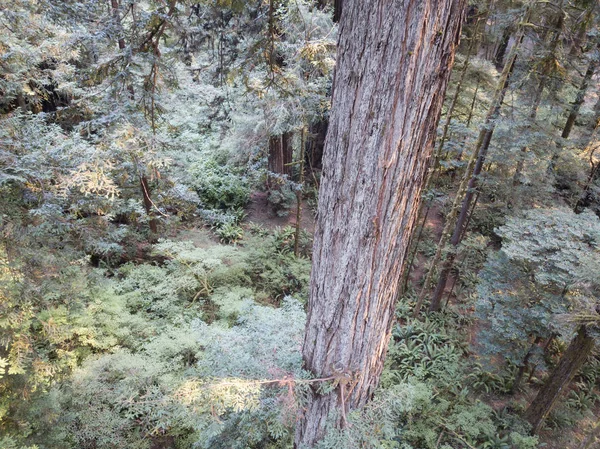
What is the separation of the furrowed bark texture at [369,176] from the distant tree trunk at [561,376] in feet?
15.1

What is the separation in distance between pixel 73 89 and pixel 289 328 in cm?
660

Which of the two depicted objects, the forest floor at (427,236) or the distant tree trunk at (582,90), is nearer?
the forest floor at (427,236)

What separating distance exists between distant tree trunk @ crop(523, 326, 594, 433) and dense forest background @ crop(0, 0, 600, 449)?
0.03 metres

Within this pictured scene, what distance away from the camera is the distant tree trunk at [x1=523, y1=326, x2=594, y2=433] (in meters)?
4.92

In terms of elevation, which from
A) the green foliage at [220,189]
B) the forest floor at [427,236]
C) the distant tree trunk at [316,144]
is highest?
the distant tree trunk at [316,144]

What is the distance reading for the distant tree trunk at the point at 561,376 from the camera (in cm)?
492

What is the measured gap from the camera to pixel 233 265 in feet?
25.0

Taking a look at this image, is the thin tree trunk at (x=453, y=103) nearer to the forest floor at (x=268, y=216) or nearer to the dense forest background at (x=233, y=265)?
the dense forest background at (x=233, y=265)

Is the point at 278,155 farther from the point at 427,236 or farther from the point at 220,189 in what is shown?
the point at 427,236

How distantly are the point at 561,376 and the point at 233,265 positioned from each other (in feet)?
21.1

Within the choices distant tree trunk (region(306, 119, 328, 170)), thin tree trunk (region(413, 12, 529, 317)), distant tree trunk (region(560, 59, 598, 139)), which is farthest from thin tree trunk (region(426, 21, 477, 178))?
distant tree trunk (region(306, 119, 328, 170))

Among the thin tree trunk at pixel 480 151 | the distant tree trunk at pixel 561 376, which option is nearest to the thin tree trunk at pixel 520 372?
the distant tree trunk at pixel 561 376

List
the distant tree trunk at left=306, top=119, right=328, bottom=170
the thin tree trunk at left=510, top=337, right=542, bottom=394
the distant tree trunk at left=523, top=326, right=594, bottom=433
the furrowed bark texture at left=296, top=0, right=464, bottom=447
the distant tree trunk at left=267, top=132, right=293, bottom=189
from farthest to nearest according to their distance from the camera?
the distant tree trunk at left=306, top=119, right=328, bottom=170 < the distant tree trunk at left=267, top=132, right=293, bottom=189 < the thin tree trunk at left=510, top=337, right=542, bottom=394 < the distant tree trunk at left=523, top=326, right=594, bottom=433 < the furrowed bark texture at left=296, top=0, right=464, bottom=447

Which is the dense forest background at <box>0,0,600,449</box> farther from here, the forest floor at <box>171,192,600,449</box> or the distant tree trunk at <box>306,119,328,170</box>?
the distant tree trunk at <box>306,119,328,170</box>
